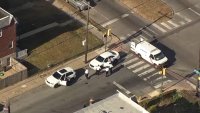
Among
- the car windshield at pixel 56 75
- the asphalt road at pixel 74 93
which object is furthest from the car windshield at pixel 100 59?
the car windshield at pixel 56 75

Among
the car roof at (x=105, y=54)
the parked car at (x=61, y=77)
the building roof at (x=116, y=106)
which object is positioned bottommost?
the parked car at (x=61, y=77)

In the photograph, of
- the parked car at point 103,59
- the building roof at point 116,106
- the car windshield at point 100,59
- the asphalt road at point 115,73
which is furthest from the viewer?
the car windshield at point 100,59

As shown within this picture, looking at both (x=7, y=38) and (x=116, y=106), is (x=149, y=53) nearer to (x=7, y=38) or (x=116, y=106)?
(x=116, y=106)

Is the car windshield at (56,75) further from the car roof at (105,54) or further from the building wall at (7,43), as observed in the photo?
the car roof at (105,54)

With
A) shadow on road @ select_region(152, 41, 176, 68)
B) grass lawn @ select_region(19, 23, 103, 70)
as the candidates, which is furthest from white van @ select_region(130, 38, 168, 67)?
grass lawn @ select_region(19, 23, 103, 70)

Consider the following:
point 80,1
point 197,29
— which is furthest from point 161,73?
point 80,1

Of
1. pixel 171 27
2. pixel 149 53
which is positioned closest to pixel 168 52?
pixel 149 53
